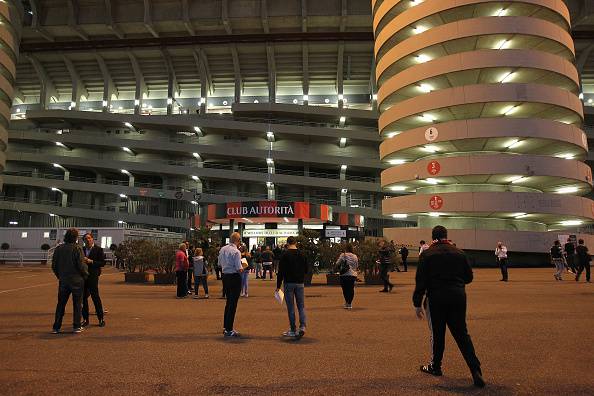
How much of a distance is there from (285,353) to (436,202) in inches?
1092

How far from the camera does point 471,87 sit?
3080 centimetres

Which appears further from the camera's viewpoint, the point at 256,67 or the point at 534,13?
the point at 256,67

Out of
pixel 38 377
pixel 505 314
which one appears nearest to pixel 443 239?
pixel 38 377

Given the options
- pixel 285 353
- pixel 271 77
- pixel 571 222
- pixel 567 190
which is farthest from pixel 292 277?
pixel 271 77

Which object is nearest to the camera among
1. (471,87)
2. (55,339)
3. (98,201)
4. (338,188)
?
(55,339)

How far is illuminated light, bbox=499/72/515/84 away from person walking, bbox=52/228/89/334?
3216 centimetres

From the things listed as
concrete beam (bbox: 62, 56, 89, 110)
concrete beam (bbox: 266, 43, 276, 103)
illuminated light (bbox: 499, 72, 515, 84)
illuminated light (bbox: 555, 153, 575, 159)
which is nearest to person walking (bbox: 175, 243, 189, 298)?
illuminated light (bbox: 499, 72, 515, 84)

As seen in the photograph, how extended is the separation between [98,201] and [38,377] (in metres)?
52.1

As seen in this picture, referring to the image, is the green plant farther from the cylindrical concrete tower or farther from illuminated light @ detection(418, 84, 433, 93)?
the cylindrical concrete tower

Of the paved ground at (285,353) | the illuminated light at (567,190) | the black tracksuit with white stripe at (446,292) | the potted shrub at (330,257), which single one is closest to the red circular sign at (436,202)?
the illuminated light at (567,190)

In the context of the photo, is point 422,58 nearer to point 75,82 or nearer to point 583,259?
point 583,259

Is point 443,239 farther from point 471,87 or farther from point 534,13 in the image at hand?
point 534,13

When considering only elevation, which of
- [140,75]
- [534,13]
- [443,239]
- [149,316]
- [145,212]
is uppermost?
[140,75]

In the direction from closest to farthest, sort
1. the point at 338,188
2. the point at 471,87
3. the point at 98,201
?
the point at 471,87
the point at 338,188
the point at 98,201
